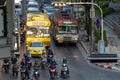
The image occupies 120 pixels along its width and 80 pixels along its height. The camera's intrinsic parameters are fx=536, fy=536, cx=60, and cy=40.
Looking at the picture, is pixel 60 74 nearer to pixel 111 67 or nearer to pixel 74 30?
pixel 111 67

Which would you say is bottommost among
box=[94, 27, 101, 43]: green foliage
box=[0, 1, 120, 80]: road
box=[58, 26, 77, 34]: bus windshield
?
box=[0, 1, 120, 80]: road

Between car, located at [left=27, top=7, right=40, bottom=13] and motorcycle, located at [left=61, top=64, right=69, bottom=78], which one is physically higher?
motorcycle, located at [left=61, top=64, right=69, bottom=78]

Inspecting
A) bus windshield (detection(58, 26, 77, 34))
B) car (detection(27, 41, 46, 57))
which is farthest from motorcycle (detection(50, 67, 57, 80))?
bus windshield (detection(58, 26, 77, 34))

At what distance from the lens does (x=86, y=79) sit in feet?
127

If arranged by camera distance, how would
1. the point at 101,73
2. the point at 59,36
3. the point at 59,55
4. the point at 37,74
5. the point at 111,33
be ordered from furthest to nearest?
Result: 1. the point at 111,33
2. the point at 59,36
3. the point at 59,55
4. the point at 101,73
5. the point at 37,74

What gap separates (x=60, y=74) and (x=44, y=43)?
10.4 m

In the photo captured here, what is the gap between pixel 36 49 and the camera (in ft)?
152

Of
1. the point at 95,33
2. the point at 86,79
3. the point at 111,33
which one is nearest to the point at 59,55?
the point at 95,33

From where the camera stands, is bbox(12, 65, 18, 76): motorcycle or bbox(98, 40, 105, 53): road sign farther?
bbox(98, 40, 105, 53): road sign

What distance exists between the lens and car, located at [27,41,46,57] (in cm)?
4631

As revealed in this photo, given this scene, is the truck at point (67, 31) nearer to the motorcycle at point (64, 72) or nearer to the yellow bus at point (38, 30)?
the yellow bus at point (38, 30)

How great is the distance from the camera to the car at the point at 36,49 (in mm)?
46312

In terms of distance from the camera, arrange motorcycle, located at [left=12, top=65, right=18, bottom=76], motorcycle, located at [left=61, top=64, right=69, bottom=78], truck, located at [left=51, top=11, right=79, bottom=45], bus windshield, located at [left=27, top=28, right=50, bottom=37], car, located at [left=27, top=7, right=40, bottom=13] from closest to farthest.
→ motorcycle, located at [left=61, top=64, right=69, bottom=78] → motorcycle, located at [left=12, top=65, right=18, bottom=76] → bus windshield, located at [left=27, top=28, right=50, bottom=37] → truck, located at [left=51, top=11, right=79, bottom=45] → car, located at [left=27, top=7, right=40, bottom=13]

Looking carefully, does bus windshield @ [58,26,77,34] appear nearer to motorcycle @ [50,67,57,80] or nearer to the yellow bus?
the yellow bus
